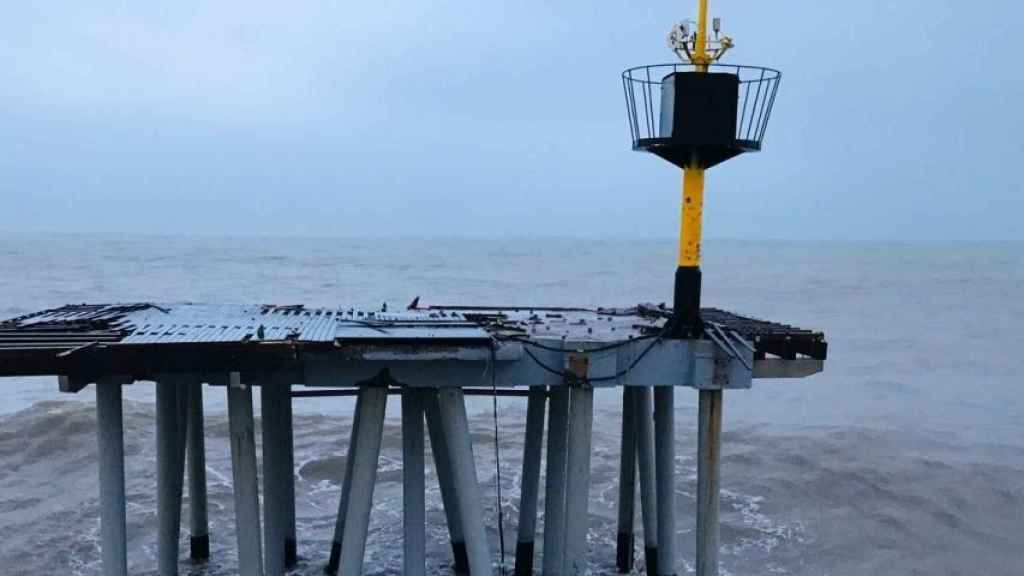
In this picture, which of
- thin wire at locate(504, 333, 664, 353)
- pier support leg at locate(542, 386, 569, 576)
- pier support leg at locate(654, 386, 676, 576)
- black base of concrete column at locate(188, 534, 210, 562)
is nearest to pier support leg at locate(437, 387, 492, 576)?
thin wire at locate(504, 333, 664, 353)

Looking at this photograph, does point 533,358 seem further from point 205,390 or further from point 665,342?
point 205,390

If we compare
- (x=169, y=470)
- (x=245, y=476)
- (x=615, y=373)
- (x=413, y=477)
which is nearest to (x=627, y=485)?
(x=413, y=477)

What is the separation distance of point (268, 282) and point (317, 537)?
49.9 metres

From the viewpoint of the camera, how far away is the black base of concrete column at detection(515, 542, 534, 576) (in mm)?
11711

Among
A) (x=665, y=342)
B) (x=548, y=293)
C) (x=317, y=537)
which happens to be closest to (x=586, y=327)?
(x=665, y=342)

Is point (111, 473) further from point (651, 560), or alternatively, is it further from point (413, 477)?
point (651, 560)

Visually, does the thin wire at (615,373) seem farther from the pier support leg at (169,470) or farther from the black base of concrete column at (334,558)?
the black base of concrete column at (334,558)

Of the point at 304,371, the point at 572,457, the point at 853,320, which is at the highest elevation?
the point at 304,371

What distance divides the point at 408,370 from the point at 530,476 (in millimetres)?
3530

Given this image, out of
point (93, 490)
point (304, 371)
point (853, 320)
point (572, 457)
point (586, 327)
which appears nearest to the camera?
point (304, 371)

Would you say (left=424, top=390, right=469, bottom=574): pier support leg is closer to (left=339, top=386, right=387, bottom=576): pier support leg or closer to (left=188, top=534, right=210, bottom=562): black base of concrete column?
(left=339, top=386, right=387, bottom=576): pier support leg

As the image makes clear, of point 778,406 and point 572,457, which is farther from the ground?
point 572,457

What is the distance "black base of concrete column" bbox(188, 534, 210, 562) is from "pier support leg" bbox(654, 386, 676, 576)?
219 inches

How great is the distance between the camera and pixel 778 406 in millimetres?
24953
